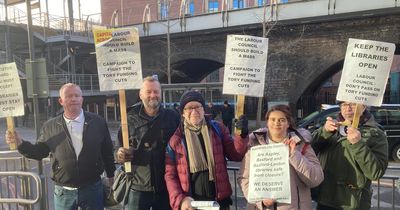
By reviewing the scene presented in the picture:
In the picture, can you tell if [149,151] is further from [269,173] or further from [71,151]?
[269,173]

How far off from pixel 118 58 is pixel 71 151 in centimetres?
105

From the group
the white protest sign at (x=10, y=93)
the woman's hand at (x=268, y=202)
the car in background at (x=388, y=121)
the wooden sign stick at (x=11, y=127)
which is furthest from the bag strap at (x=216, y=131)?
the car in background at (x=388, y=121)

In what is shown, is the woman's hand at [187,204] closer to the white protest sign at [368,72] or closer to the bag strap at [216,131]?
the bag strap at [216,131]

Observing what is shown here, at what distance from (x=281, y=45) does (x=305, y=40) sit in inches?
45.7

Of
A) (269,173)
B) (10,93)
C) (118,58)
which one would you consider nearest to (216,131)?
(269,173)

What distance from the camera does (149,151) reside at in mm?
3623

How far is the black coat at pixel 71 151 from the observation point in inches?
151

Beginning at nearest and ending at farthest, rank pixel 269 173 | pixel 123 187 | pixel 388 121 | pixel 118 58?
pixel 269 173
pixel 123 187
pixel 118 58
pixel 388 121

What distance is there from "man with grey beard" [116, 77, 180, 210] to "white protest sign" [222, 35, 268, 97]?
72 cm

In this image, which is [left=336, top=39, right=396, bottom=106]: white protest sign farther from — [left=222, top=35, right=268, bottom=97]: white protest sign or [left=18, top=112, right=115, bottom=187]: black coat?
[left=18, top=112, right=115, bottom=187]: black coat

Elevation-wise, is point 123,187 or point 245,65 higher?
point 245,65

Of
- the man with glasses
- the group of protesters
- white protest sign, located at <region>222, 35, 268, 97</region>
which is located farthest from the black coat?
the man with glasses

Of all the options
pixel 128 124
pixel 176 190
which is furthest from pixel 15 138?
pixel 176 190

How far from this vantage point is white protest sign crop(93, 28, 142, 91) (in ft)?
12.3
